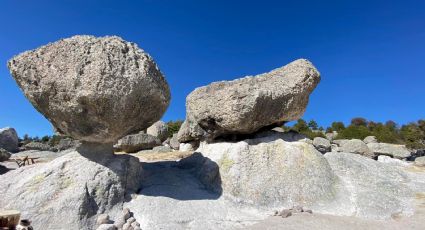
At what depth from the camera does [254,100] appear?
10.5m

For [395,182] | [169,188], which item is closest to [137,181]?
[169,188]

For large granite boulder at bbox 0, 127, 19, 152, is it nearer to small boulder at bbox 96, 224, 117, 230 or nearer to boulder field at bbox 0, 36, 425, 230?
boulder field at bbox 0, 36, 425, 230

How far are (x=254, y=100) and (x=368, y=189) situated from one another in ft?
13.9

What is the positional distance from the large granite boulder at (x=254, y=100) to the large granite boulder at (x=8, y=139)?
22.0 m

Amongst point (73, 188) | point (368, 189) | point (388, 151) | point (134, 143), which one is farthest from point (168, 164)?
point (388, 151)

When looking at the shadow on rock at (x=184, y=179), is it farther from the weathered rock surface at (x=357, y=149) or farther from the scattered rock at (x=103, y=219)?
the weathered rock surface at (x=357, y=149)

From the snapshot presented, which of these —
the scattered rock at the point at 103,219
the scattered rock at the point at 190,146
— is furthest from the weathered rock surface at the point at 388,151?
the scattered rock at the point at 103,219

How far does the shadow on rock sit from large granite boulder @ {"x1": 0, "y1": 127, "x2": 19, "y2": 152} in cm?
2174

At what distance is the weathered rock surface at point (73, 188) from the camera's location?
7.56m

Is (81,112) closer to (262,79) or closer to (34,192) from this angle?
(34,192)

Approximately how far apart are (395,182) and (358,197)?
2.00 metres

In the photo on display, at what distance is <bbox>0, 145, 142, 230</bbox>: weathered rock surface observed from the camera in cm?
756

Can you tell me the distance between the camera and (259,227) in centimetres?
790

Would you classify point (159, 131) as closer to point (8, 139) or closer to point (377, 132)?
point (8, 139)
